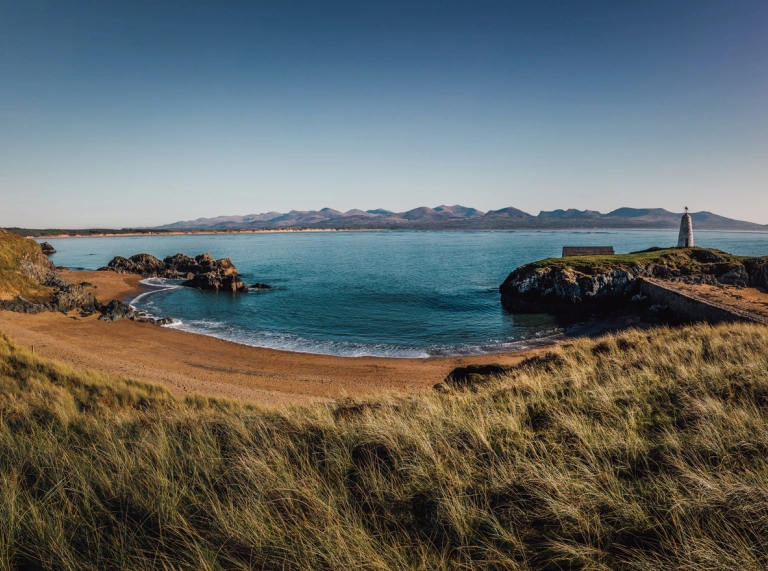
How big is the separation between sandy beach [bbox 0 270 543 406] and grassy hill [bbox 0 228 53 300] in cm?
475

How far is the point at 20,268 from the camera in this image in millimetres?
36281

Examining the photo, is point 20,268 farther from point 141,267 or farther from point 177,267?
point 177,267

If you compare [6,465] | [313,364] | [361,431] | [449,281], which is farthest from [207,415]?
[449,281]

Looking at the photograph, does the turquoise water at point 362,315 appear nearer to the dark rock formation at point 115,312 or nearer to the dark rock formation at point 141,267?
the dark rock formation at point 115,312

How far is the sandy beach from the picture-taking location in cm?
1727

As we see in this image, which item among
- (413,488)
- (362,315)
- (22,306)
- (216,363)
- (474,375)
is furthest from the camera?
(362,315)

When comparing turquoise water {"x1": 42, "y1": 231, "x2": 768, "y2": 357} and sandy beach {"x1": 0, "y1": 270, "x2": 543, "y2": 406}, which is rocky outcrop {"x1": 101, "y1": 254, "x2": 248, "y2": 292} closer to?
turquoise water {"x1": 42, "y1": 231, "x2": 768, "y2": 357}

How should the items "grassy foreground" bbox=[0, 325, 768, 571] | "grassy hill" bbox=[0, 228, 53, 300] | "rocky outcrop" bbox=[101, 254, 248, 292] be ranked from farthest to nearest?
"rocky outcrop" bbox=[101, 254, 248, 292] < "grassy hill" bbox=[0, 228, 53, 300] < "grassy foreground" bbox=[0, 325, 768, 571]

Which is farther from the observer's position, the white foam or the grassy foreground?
the white foam

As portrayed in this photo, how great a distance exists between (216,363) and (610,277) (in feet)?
115

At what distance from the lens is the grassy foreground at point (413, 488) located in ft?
9.93

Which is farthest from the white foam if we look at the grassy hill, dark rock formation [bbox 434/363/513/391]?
dark rock formation [bbox 434/363/513/391]

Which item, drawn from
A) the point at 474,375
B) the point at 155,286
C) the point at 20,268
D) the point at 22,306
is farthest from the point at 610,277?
the point at 20,268

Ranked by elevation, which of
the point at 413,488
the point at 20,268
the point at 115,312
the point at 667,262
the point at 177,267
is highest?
the point at 20,268
